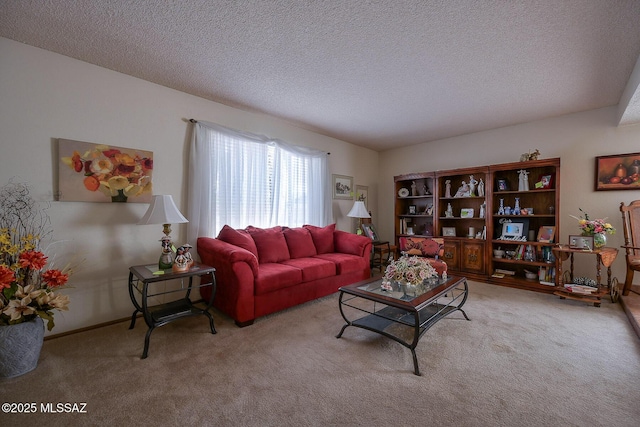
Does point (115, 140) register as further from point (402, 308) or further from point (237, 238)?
point (402, 308)

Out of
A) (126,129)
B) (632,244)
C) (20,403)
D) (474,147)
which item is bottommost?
(20,403)

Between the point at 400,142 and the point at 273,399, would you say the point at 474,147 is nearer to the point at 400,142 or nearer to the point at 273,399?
the point at 400,142

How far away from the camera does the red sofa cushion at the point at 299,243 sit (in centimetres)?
380

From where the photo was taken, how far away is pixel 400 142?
5426 mm

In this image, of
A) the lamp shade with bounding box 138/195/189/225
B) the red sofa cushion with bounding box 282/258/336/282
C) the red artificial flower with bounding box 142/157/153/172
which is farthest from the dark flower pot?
the red sofa cushion with bounding box 282/258/336/282

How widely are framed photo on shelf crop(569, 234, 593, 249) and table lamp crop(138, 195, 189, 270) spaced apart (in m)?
4.74

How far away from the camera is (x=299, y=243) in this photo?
386cm

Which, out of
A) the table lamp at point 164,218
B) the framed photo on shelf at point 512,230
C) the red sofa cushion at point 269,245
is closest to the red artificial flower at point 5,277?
the table lamp at point 164,218

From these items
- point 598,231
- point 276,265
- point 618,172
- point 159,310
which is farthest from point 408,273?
point 618,172

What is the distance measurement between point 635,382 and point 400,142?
4.51 meters

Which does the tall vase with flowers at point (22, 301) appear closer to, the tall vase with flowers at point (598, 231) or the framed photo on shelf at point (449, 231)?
the framed photo on shelf at point (449, 231)

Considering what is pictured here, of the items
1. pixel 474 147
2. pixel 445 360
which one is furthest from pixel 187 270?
pixel 474 147

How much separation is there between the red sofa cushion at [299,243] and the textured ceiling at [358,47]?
1.79 metres

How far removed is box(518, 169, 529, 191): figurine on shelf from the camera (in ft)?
13.4
